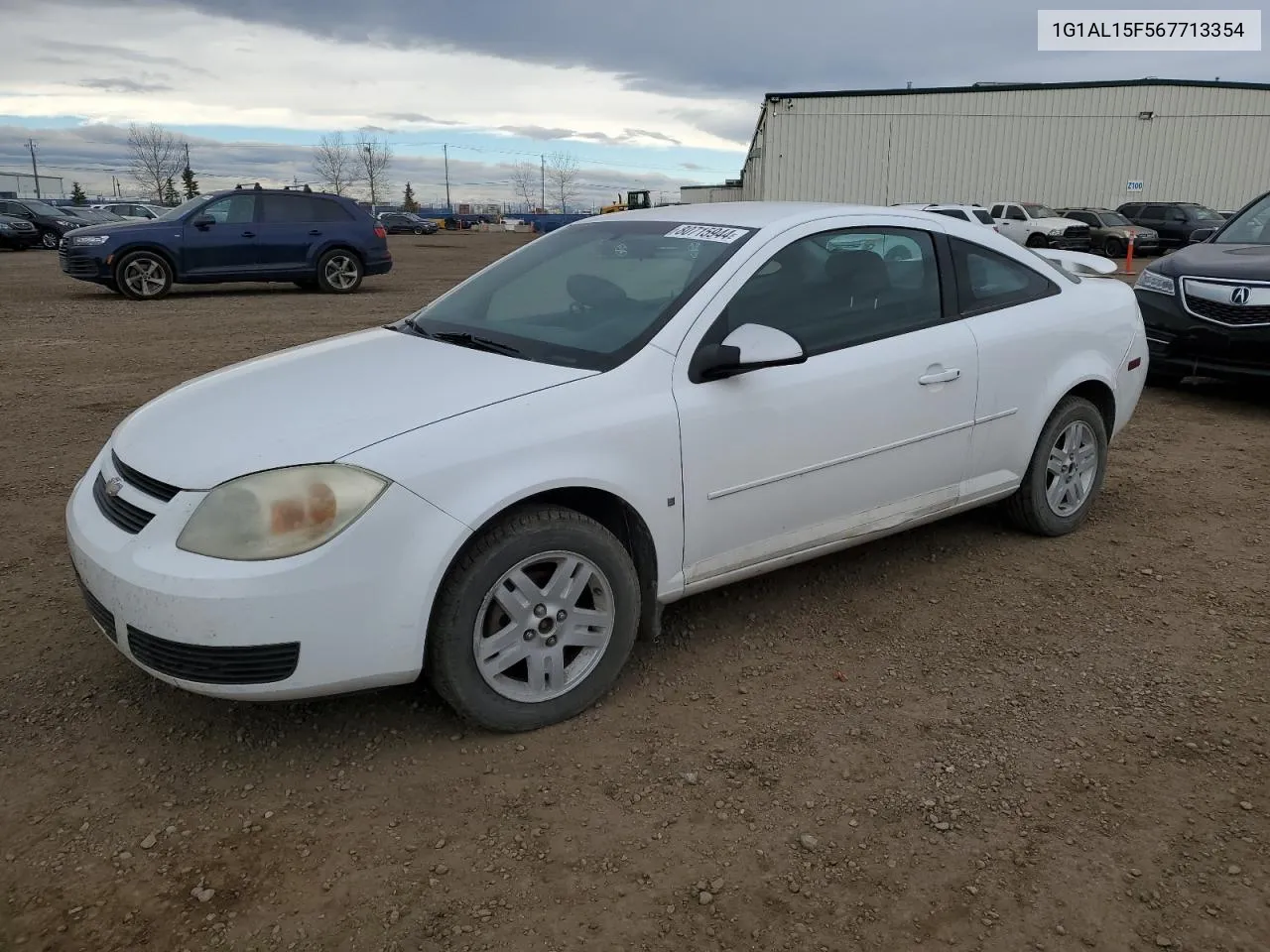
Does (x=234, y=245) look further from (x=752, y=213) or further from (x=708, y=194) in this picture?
(x=708, y=194)

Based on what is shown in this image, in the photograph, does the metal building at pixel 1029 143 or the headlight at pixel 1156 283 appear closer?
the headlight at pixel 1156 283

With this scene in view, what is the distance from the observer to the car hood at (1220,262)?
6.92m

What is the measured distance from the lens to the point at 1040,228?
94.3 feet

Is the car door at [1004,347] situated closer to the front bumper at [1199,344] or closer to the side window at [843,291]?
the side window at [843,291]

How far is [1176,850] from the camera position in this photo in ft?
8.05

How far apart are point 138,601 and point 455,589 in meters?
0.83

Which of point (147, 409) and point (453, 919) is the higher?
point (147, 409)

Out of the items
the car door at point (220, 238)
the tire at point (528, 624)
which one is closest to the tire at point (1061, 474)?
the tire at point (528, 624)

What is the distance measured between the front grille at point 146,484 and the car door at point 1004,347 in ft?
9.71

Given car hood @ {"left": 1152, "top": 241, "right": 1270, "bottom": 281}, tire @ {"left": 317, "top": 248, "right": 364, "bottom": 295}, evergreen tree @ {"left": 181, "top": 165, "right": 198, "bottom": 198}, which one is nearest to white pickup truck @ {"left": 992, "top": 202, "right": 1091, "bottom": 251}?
tire @ {"left": 317, "top": 248, "right": 364, "bottom": 295}

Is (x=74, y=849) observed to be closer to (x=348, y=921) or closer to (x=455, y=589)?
(x=348, y=921)

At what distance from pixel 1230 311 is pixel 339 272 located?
1246cm

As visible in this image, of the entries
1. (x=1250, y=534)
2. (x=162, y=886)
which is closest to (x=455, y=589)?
(x=162, y=886)

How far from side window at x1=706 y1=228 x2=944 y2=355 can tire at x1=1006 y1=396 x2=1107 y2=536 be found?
0.92m
